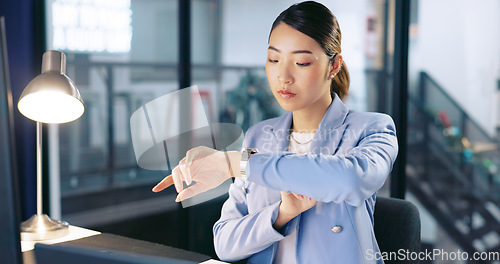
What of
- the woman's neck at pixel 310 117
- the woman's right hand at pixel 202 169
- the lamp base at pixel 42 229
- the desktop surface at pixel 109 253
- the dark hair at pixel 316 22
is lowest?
the lamp base at pixel 42 229

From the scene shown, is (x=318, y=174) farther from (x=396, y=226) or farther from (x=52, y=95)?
(x=52, y=95)

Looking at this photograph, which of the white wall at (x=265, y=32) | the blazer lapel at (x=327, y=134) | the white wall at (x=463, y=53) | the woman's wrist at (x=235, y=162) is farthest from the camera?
the white wall at (x=265, y=32)

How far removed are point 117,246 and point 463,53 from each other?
6.01ft

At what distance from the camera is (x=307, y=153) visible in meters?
1.38

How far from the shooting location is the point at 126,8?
364 centimetres

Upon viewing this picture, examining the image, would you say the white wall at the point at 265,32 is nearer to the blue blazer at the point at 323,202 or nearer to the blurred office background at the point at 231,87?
the blurred office background at the point at 231,87

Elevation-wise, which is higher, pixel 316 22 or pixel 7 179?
pixel 316 22

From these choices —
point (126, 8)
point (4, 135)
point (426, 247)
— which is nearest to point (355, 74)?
point (426, 247)

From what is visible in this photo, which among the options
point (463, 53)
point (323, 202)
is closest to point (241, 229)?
point (323, 202)

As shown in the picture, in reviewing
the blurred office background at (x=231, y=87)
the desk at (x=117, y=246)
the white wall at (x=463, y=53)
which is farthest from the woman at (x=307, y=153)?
the white wall at (x=463, y=53)

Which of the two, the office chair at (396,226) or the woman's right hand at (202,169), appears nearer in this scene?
the woman's right hand at (202,169)

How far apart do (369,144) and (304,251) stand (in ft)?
1.18

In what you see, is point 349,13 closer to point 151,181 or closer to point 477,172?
point 477,172

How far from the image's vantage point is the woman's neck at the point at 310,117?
1460 millimetres
